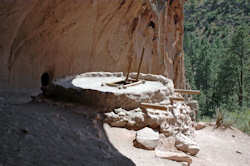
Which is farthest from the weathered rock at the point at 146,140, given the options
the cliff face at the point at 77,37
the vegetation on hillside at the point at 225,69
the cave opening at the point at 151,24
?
the cave opening at the point at 151,24

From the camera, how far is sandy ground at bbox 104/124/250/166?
371 cm

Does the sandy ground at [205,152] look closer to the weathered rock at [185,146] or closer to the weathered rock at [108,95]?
the weathered rock at [185,146]

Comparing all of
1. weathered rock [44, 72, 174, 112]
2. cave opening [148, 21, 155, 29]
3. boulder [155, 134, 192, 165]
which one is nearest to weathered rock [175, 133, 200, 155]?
boulder [155, 134, 192, 165]

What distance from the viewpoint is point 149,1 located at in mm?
11719

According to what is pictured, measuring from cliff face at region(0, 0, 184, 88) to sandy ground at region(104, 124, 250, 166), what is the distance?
237cm

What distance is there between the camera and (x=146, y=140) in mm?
4121

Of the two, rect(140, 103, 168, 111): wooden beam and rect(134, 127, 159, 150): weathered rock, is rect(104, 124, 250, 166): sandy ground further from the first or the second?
rect(140, 103, 168, 111): wooden beam

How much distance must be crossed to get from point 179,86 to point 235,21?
828 inches

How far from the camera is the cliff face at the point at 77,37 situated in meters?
7.54

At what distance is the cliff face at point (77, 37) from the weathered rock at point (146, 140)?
235 cm

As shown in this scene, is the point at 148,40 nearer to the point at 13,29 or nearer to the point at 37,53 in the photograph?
the point at 37,53

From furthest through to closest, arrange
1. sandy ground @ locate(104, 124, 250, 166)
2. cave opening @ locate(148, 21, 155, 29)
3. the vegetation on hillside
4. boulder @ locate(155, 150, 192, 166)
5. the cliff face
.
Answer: the vegetation on hillside
cave opening @ locate(148, 21, 155, 29)
the cliff face
boulder @ locate(155, 150, 192, 166)
sandy ground @ locate(104, 124, 250, 166)

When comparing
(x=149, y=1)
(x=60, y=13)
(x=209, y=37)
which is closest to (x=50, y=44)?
(x=60, y=13)

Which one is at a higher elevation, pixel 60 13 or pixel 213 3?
pixel 213 3
